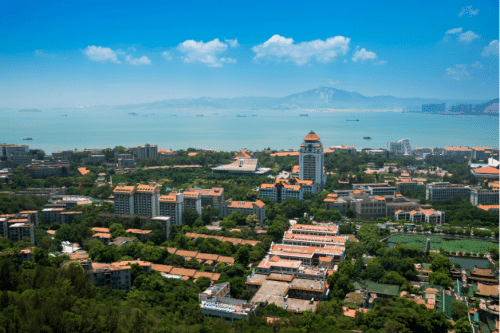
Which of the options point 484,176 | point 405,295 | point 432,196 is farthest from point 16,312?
point 484,176

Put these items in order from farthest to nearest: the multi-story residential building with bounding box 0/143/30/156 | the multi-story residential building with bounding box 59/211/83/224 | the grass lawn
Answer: the multi-story residential building with bounding box 0/143/30/156
the multi-story residential building with bounding box 59/211/83/224
the grass lawn

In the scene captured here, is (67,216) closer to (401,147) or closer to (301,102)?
(401,147)

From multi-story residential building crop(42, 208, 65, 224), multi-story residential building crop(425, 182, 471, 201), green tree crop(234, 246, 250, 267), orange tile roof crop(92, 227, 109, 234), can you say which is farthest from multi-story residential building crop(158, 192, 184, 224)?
multi-story residential building crop(425, 182, 471, 201)

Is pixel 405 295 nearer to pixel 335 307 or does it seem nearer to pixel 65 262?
pixel 335 307

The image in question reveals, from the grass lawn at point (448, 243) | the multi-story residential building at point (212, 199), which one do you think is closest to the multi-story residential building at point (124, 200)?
the multi-story residential building at point (212, 199)

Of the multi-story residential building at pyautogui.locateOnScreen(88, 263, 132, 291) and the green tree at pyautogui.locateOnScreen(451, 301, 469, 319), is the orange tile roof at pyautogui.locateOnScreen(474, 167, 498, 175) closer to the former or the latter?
the green tree at pyautogui.locateOnScreen(451, 301, 469, 319)

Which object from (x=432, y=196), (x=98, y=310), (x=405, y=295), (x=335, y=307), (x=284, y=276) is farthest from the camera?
(x=432, y=196)

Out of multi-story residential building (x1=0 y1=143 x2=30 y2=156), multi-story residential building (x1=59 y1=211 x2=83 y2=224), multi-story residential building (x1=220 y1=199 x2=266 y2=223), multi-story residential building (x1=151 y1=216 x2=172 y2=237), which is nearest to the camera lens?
multi-story residential building (x1=151 y1=216 x2=172 y2=237)

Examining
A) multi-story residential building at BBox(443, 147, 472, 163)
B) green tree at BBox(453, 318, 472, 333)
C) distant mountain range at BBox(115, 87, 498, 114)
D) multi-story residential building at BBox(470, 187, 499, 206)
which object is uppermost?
distant mountain range at BBox(115, 87, 498, 114)
